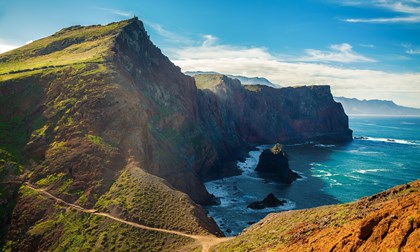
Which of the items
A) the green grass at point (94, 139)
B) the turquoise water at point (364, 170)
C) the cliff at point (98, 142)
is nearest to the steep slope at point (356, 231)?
the cliff at point (98, 142)

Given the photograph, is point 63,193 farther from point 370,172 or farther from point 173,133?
point 370,172

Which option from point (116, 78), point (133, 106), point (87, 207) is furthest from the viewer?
point (116, 78)

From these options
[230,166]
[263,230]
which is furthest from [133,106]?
[230,166]

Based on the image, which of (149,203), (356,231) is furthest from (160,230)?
(356,231)

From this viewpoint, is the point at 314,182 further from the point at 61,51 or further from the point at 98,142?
the point at 61,51

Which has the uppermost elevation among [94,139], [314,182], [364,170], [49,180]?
[94,139]

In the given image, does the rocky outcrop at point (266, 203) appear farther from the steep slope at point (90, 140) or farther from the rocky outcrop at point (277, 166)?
the rocky outcrop at point (277, 166)

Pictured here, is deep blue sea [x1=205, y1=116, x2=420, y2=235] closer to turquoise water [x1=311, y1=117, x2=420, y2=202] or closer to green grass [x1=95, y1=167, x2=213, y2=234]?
turquoise water [x1=311, y1=117, x2=420, y2=202]
